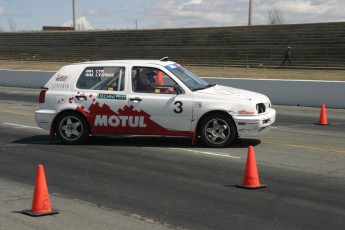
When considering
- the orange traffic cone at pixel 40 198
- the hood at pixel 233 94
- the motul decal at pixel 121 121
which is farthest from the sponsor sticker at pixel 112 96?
the orange traffic cone at pixel 40 198

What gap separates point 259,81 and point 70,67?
502 inches

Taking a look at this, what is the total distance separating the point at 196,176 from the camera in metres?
8.30

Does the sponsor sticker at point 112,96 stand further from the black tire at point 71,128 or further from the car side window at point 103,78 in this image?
the black tire at point 71,128

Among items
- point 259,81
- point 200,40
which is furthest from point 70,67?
point 200,40

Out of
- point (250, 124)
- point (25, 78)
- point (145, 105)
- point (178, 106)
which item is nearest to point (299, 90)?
point (250, 124)

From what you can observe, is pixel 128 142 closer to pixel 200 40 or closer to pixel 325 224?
pixel 325 224

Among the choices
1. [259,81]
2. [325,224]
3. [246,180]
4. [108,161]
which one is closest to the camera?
[325,224]

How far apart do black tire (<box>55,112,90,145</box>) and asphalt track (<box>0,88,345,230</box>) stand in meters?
0.25

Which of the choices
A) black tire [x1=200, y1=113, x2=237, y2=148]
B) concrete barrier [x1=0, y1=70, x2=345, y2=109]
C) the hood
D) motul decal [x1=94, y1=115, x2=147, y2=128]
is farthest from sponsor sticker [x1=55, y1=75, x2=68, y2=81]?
concrete barrier [x1=0, y1=70, x2=345, y2=109]

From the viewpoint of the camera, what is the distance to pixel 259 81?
22.9m

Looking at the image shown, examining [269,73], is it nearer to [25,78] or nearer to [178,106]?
[25,78]

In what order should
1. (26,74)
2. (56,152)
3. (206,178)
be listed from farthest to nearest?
(26,74) < (56,152) < (206,178)

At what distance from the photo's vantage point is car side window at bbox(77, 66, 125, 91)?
11016mm

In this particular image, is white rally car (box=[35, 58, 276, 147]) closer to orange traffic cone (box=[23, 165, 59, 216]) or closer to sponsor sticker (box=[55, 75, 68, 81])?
sponsor sticker (box=[55, 75, 68, 81])
